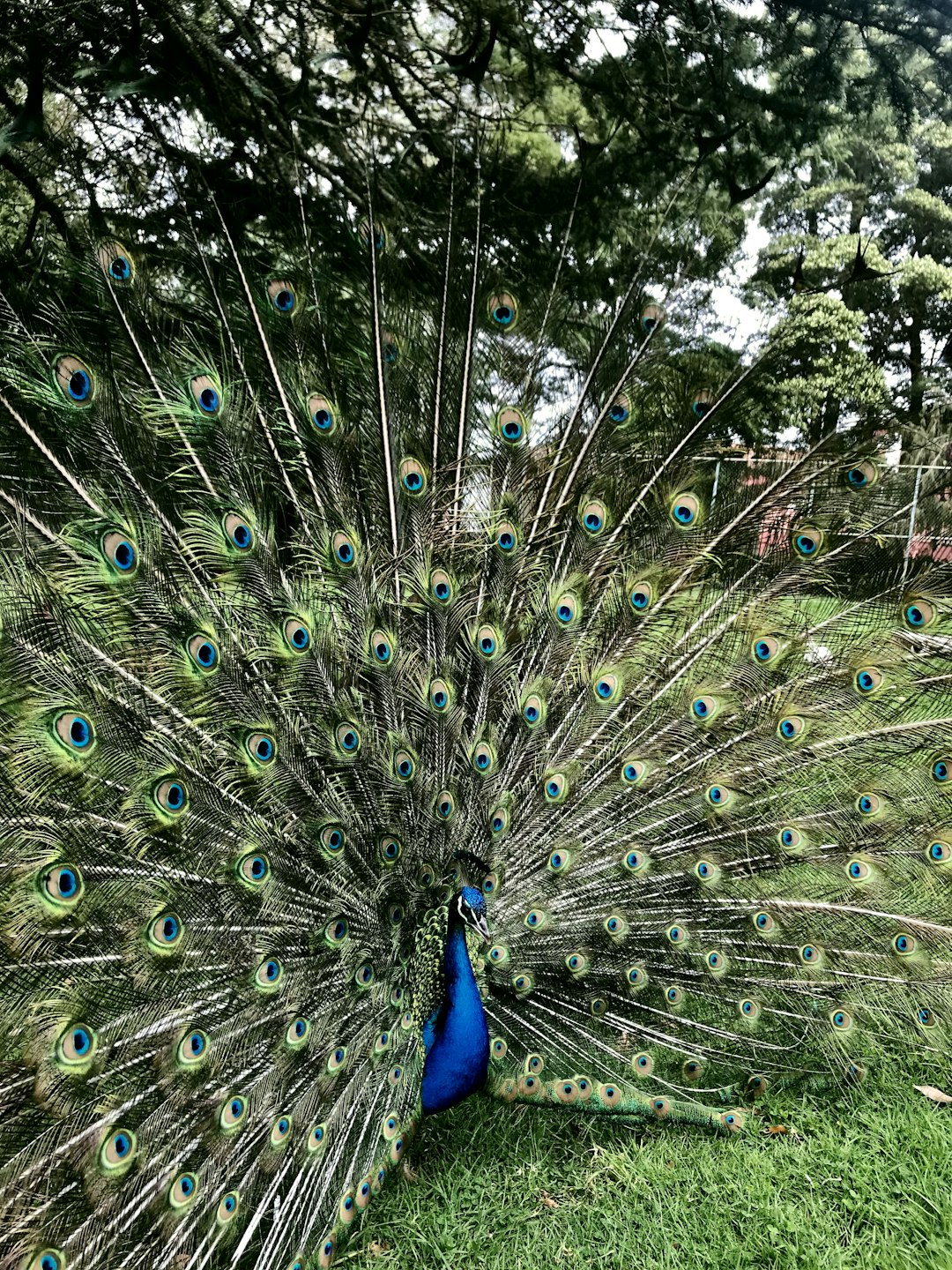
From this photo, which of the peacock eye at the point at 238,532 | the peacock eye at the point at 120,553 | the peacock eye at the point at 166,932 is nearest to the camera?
the peacock eye at the point at 166,932

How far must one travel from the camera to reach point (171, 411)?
81.7 inches

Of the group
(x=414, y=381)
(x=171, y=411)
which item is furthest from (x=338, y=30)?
(x=171, y=411)

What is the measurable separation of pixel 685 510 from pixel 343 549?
3.42 ft

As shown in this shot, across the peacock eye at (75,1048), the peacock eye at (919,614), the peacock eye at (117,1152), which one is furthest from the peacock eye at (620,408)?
the peacock eye at (117,1152)

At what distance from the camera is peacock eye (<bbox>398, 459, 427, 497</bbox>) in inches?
100.0

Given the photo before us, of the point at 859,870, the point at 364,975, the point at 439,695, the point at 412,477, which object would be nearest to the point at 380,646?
the point at 439,695

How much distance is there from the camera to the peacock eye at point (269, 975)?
195cm

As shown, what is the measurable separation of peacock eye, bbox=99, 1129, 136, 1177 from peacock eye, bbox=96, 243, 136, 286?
6.51ft

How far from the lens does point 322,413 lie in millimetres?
2414

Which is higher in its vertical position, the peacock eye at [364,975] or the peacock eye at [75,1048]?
the peacock eye at [75,1048]

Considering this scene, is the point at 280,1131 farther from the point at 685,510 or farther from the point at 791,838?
the point at 685,510

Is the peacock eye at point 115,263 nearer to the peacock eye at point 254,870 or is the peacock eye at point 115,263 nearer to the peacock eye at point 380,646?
the peacock eye at point 380,646

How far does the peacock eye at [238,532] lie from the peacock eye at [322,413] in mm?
422

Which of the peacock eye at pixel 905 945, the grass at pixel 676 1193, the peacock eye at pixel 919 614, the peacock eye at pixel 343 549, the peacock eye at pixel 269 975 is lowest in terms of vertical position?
the grass at pixel 676 1193
